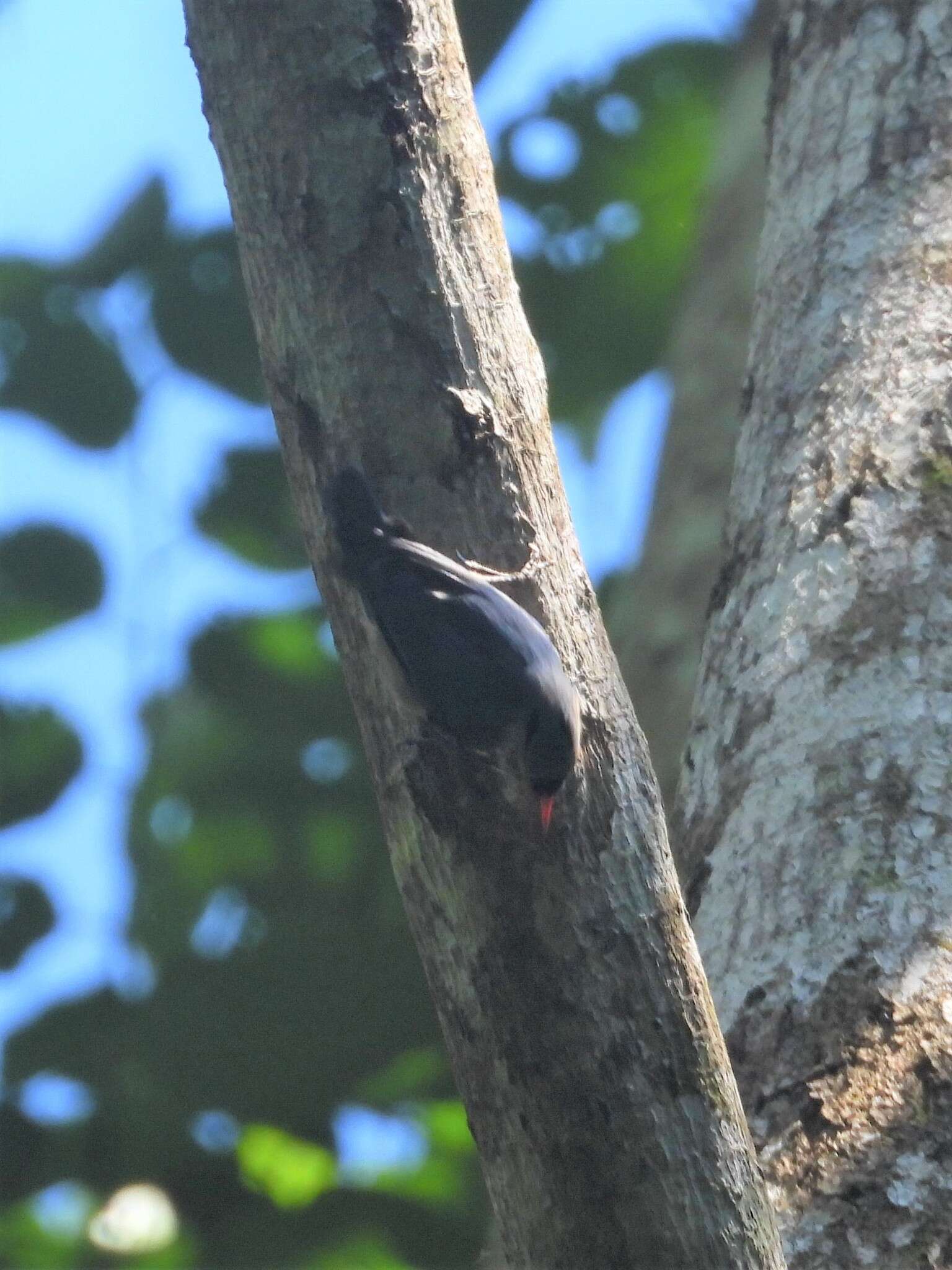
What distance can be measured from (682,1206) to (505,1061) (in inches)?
9.3

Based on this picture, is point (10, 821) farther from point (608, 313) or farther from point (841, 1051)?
point (841, 1051)

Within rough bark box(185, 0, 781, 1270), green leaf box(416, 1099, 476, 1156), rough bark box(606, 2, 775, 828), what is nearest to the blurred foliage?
green leaf box(416, 1099, 476, 1156)

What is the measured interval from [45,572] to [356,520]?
3261 mm

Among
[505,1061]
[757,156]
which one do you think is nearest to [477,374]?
[505,1061]

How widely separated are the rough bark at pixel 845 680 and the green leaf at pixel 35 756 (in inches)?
101

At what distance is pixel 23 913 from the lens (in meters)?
4.50

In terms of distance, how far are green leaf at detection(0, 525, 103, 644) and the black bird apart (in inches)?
126

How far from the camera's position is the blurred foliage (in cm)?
398

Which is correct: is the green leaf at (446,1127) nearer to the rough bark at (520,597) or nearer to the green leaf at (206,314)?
the green leaf at (206,314)

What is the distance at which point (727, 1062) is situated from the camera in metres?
1.61

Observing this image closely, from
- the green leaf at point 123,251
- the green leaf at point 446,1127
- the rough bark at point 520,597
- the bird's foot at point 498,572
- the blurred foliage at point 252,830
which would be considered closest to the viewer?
the rough bark at point 520,597

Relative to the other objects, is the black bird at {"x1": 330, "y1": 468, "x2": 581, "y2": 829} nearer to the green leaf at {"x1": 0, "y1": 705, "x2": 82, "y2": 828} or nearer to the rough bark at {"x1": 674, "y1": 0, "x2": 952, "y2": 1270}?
the rough bark at {"x1": 674, "y1": 0, "x2": 952, "y2": 1270}

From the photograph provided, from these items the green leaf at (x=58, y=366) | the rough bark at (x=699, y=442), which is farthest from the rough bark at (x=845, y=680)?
the green leaf at (x=58, y=366)

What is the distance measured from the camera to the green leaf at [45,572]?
4637 mm
